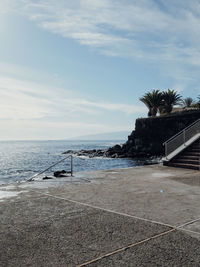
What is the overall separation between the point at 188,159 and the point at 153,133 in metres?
39.6

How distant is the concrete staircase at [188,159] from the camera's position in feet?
43.6

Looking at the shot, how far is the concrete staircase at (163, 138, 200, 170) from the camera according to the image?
43.6 feet

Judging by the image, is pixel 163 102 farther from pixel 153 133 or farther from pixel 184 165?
pixel 184 165

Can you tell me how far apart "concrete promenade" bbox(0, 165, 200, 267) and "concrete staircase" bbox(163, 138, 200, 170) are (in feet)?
16.2

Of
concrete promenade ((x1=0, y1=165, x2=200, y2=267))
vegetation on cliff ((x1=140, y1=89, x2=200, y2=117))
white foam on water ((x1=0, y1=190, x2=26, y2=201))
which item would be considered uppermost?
vegetation on cliff ((x1=140, y1=89, x2=200, y2=117))

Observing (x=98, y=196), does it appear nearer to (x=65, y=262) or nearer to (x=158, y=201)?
(x=158, y=201)

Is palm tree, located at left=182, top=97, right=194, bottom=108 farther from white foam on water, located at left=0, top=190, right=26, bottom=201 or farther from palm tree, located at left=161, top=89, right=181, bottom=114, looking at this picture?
white foam on water, located at left=0, top=190, right=26, bottom=201

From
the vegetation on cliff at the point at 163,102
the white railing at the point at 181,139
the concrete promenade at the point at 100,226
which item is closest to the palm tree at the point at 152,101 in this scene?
the vegetation on cliff at the point at 163,102

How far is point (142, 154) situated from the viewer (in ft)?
Answer: 164

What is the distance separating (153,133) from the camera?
174ft

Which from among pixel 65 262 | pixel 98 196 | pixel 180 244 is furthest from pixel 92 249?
pixel 98 196

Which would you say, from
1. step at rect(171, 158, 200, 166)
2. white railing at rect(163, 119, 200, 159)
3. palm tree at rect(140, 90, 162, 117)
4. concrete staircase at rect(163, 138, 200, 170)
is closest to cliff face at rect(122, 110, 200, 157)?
palm tree at rect(140, 90, 162, 117)

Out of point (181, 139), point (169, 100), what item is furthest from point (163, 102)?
point (181, 139)

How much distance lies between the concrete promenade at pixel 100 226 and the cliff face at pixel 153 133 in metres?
40.9
